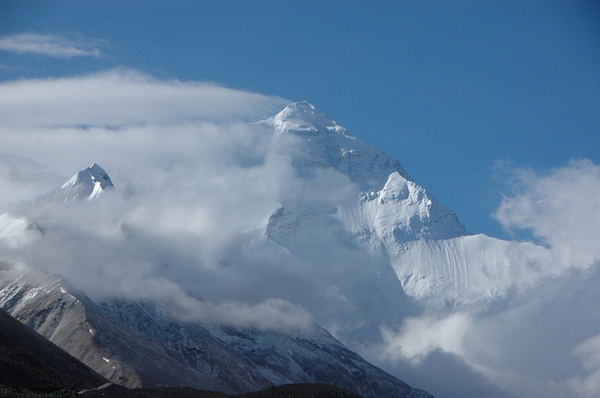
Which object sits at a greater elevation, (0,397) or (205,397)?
(205,397)

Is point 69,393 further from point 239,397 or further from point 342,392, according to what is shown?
point 342,392

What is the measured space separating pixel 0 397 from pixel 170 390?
50.7m

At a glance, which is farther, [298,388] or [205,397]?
Result: [205,397]

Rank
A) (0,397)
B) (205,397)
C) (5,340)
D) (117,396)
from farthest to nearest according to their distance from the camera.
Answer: (5,340)
(205,397)
(117,396)
(0,397)

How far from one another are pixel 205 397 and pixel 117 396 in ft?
56.0

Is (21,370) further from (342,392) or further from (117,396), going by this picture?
(342,392)

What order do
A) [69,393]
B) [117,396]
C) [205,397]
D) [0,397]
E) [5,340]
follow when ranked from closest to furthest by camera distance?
[0,397] → [69,393] → [117,396] → [205,397] → [5,340]

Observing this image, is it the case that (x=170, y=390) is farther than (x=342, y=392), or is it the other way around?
(x=170, y=390)

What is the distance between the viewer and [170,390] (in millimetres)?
154625

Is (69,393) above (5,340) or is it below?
below

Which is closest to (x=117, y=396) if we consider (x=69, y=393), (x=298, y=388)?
(x=69, y=393)

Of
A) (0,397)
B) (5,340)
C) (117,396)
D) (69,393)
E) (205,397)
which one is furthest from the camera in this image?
(5,340)

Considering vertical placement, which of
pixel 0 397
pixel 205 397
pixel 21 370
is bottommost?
pixel 0 397

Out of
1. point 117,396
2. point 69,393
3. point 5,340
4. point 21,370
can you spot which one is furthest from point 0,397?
point 5,340
